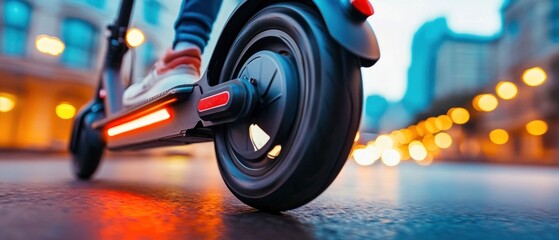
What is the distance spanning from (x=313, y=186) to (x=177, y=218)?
364 mm

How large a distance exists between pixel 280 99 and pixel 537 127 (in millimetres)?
32684

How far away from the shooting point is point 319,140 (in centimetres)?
95

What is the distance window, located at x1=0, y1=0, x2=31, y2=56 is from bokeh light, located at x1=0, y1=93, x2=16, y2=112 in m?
1.43

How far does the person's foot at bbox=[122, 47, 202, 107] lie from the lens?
161 cm

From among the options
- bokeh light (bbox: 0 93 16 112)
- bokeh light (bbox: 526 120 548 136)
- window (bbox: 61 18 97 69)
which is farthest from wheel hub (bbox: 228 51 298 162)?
bokeh light (bbox: 526 120 548 136)

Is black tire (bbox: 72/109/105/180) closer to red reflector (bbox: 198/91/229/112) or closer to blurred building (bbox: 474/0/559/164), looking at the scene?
red reflector (bbox: 198/91/229/112)

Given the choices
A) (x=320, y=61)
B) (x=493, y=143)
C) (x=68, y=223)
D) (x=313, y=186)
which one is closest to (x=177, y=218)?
(x=68, y=223)

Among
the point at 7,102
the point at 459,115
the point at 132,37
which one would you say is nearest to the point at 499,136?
the point at 459,115

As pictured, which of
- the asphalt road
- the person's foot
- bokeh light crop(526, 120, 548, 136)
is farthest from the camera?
bokeh light crop(526, 120, 548, 136)

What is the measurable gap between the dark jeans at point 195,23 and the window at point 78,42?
44.2 feet

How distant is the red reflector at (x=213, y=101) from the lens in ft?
3.74

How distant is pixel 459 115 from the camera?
33.9 meters

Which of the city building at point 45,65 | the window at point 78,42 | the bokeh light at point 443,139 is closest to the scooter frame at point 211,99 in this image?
the city building at point 45,65

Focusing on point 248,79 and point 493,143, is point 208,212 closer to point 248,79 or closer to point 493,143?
point 248,79
